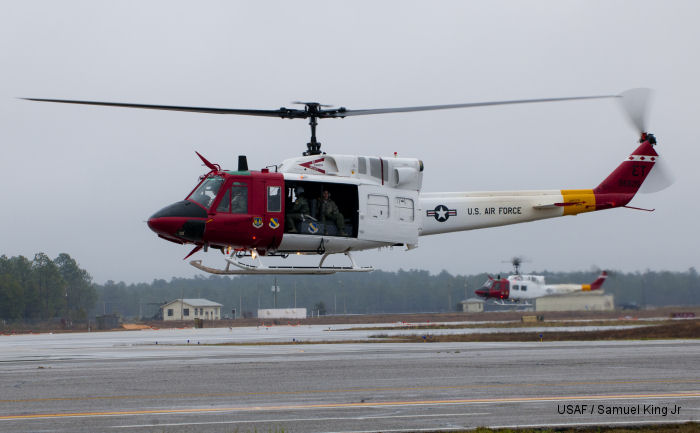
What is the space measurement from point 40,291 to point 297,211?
283ft

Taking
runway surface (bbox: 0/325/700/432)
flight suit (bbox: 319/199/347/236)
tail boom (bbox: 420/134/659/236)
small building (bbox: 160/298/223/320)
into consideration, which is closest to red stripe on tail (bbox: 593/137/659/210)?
tail boom (bbox: 420/134/659/236)

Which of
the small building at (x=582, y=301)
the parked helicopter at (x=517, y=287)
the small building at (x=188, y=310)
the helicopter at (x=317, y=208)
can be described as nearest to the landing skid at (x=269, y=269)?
the helicopter at (x=317, y=208)

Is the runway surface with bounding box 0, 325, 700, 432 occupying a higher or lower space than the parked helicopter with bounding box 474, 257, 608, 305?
lower

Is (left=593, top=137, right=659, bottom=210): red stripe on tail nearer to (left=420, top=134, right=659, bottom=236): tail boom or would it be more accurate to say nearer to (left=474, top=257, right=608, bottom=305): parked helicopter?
(left=420, top=134, right=659, bottom=236): tail boom

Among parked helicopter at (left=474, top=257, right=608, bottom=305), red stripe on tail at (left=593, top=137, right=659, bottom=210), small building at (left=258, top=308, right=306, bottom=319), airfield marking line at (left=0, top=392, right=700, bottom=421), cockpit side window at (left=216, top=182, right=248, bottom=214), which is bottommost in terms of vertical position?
airfield marking line at (left=0, top=392, right=700, bottom=421)

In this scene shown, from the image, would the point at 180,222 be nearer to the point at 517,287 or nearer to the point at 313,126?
the point at 313,126

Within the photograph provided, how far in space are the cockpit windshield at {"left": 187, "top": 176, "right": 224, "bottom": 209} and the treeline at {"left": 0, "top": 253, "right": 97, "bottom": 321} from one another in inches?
2986

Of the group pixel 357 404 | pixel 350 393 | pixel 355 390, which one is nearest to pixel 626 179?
pixel 355 390

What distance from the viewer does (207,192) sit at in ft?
70.0

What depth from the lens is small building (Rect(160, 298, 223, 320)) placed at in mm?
104250

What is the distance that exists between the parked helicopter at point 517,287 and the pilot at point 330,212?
198 feet

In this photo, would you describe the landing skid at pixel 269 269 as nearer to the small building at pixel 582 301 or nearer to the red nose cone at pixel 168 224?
the red nose cone at pixel 168 224

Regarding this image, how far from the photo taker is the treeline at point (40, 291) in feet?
294

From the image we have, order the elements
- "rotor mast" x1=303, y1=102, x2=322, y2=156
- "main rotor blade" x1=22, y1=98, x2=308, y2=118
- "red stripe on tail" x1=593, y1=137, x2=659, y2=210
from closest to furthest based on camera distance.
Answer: "main rotor blade" x1=22, y1=98, x2=308, y2=118
"rotor mast" x1=303, y1=102, x2=322, y2=156
"red stripe on tail" x1=593, y1=137, x2=659, y2=210
